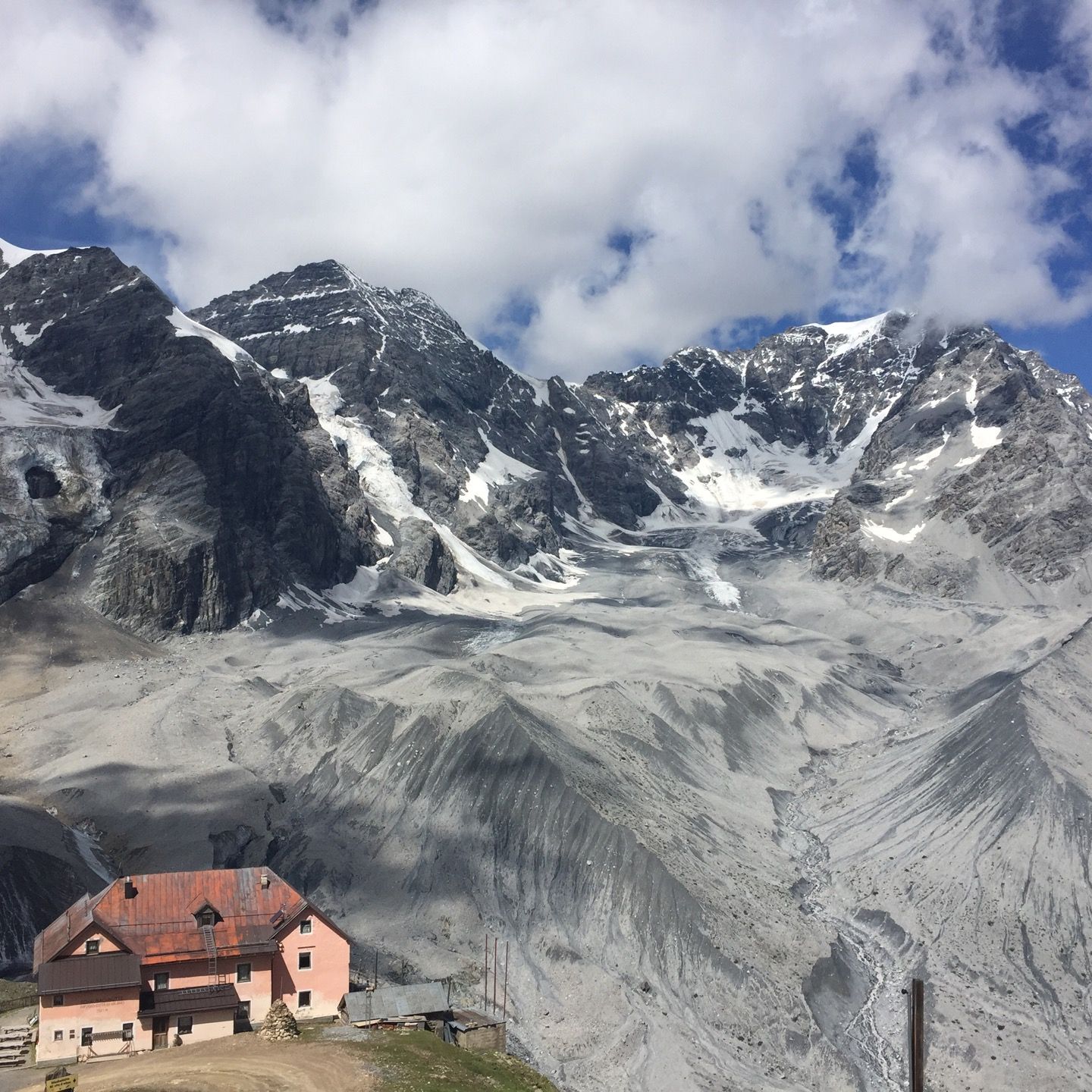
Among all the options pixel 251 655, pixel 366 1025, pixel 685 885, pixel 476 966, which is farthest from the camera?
pixel 251 655

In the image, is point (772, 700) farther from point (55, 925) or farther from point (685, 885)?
point (55, 925)

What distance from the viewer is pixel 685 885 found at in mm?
64625

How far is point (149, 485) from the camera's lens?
17075 cm

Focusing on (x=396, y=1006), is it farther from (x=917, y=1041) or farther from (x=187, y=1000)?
(x=917, y=1041)

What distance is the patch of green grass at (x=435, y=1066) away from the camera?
3259cm

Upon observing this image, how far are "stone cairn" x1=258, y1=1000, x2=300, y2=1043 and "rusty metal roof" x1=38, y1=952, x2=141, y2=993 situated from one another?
5611 mm

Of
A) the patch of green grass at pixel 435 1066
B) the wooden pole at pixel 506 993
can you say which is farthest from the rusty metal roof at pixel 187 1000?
the wooden pole at pixel 506 993

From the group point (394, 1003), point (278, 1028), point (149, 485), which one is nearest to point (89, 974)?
point (278, 1028)

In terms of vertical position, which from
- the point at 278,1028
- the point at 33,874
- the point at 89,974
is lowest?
the point at 278,1028

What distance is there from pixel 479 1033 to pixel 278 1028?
10.6 meters

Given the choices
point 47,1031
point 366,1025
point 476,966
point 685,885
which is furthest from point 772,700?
point 47,1031

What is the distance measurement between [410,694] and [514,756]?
2038 cm

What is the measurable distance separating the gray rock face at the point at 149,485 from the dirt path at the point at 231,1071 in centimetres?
12118

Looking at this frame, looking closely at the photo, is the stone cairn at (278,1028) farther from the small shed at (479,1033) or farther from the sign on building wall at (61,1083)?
the small shed at (479,1033)
